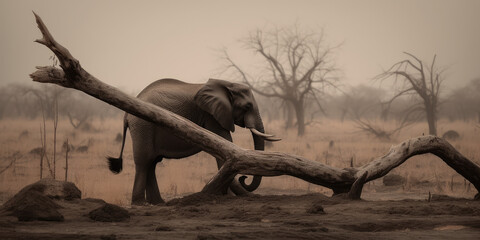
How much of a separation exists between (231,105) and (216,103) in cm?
31

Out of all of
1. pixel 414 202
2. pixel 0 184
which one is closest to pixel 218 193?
pixel 414 202

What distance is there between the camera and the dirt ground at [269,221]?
271 inches

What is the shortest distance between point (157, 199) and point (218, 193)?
1661 mm

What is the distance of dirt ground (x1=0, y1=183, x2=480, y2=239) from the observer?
22.6 ft

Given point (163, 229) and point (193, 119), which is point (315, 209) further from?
point (193, 119)

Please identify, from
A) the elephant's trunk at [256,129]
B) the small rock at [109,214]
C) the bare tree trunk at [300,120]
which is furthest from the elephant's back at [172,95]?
the bare tree trunk at [300,120]

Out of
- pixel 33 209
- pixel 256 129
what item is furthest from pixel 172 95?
pixel 33 209

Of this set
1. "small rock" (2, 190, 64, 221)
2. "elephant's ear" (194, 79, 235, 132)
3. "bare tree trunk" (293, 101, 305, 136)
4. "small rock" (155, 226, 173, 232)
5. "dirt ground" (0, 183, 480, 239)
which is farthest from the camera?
"bare tree trunk" (293, 101, 305, 136)

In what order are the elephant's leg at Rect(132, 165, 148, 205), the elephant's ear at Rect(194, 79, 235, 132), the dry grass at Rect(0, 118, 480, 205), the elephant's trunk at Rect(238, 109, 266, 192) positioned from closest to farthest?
the elephant's trunk at Rect(238, 109, 266, 192) → the elephant's ear at Rect(194, 79, 235, 132) → the elephant's leg at Rect(132, 165, 148, 205) → the dry grass at Rect(0, 118, 480, 205)

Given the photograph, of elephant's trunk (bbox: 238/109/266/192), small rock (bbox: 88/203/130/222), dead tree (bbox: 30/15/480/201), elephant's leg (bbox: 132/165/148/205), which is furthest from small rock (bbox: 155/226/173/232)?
elephant's leg (bbox: 132/165/148/205)

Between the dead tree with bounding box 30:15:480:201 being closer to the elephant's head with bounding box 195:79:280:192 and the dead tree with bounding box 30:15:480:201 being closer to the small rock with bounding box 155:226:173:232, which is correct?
the elephant's head with bounding box 195:79:280:192

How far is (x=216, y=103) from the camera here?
1024 cm

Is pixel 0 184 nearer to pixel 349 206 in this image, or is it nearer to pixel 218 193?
pixel 218 193

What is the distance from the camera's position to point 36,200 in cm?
775
